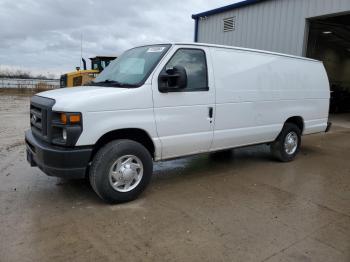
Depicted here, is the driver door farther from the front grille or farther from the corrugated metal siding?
the corrugated metal siding

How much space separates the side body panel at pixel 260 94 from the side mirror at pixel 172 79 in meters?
0.88

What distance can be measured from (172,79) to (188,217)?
1.86m

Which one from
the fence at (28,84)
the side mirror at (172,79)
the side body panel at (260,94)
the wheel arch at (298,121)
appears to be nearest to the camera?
the side mirror at (172,79)

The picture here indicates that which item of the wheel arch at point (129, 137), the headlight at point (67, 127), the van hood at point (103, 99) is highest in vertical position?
the van hood at point (103, 99)

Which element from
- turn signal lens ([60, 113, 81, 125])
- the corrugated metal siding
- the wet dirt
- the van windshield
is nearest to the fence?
the corrugated metal siding

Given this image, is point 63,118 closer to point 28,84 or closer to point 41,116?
point 41,116

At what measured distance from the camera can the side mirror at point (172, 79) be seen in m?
4.55

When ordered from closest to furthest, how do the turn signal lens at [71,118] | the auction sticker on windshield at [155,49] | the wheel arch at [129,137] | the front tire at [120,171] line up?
the turn signal lens at [71,118]
the front tire at [120,171]
the wheel arch at [129,137]
the auction sticker on windshield at [155,49]

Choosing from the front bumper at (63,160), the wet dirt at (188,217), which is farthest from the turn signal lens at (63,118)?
the wet dirt at (188,217)

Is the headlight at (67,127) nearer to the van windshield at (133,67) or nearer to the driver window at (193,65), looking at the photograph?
the van windshield at (133,67)

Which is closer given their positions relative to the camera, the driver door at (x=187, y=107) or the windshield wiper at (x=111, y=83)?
the windshield wiper at (x=111, y=83)

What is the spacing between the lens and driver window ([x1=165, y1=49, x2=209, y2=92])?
16.2ft

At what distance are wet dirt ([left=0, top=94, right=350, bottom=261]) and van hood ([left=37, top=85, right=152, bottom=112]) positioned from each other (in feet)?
4.30

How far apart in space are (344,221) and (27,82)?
3826cm
